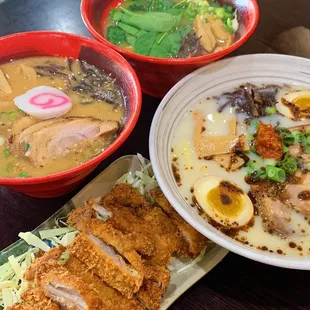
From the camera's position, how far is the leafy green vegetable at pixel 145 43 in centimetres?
233

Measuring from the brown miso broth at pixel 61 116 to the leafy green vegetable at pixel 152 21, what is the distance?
0.52m

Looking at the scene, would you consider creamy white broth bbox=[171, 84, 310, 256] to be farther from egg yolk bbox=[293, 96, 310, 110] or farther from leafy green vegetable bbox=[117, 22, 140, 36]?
leafy green vegetable bbox=[117, 22, 140, 36]

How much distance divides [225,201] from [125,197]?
1.42 feet

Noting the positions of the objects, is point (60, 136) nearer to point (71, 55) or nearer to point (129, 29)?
point (71, 55)

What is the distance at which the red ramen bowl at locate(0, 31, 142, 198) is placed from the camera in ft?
5.86

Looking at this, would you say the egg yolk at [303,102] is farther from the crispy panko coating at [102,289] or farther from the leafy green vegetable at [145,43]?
the crispy panko coating at [102,289]

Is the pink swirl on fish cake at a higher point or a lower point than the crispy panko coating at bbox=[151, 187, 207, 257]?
higher

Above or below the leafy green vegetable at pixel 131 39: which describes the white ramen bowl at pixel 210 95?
below

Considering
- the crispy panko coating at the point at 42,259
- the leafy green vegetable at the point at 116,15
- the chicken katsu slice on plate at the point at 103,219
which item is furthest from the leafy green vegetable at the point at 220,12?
the crispy panko coating at the point at 42,259

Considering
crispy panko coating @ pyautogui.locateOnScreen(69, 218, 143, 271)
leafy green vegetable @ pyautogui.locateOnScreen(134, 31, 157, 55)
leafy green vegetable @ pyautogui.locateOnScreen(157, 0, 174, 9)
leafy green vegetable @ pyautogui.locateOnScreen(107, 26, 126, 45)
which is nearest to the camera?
crispy panko coating @ pyautogui.locateOnScreen(69, 218, 143, 271)

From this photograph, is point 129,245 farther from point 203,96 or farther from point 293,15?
point 293,15

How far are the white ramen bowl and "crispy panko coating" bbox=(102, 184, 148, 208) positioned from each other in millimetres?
174

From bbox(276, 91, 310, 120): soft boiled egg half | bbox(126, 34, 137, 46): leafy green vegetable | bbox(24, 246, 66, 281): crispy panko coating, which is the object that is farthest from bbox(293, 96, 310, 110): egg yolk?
bbox(24, 246, 66, 281): crispy panko coating

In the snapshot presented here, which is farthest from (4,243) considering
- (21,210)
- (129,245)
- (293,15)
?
(293,15)
